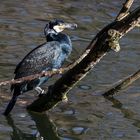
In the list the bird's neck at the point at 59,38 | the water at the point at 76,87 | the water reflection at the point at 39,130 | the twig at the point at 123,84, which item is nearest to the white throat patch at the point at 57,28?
the bird's neck at the point at 59,38

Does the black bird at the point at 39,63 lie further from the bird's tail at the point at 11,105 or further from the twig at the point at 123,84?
the twig at the point at 123,84

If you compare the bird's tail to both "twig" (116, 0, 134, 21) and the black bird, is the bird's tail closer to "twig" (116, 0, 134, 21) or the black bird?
the black bird

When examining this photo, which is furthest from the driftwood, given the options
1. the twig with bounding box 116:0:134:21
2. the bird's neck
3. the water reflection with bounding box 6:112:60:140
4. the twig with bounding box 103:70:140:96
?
the twig with bounding box 103:70:140:96

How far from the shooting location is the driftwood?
6328mm

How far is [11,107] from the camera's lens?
27.0 ft

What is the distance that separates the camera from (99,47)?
6.65 metres

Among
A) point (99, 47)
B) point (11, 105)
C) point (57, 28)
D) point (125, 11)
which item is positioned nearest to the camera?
point (99, 47)

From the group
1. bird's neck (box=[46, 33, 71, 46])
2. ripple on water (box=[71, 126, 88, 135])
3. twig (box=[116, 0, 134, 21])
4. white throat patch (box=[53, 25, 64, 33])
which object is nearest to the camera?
twig (box=[116, 0, 134, 21])

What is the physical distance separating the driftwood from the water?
0.48 m

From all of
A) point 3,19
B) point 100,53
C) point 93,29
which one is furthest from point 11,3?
point 100,53

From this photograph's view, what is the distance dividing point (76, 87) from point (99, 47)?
3.08 metres

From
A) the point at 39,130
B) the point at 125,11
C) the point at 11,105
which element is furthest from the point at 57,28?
the point at 125,11

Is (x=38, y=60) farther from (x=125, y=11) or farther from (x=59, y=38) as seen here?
(x=125, y=11)

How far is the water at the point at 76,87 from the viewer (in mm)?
8047
